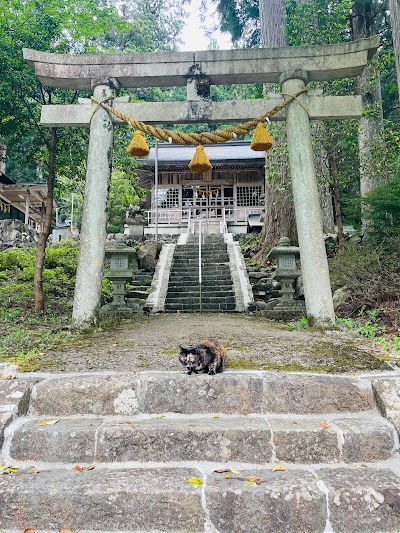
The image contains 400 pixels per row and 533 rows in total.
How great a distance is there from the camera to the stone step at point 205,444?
2293 millimetres

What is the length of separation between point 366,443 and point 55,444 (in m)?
1.82

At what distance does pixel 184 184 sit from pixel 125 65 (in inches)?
637

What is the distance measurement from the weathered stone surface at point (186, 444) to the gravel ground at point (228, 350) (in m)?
0.81

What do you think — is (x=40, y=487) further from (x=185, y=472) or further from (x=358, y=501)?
(x=358, y=501)

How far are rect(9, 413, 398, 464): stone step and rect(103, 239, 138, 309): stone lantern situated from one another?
5111 mm

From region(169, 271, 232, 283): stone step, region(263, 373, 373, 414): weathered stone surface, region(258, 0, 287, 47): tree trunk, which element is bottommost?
region(263, 373, 373, 414): weathered stone surface

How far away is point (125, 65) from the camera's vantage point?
5508 mm

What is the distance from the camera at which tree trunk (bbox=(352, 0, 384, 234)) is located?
27.2 feet

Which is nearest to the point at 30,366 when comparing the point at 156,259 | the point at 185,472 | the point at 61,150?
the point at 185,472

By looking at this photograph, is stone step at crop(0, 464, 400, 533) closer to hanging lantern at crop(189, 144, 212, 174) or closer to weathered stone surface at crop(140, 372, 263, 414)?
weathered stone surface at crop(140, 372, 263, 414)

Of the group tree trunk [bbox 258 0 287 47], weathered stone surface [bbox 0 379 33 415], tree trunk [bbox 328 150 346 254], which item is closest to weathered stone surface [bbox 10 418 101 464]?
weathered stone surface [bbox 0 379 33 415]

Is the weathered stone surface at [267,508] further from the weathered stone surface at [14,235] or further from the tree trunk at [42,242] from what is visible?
the weathered stone surface at [14,235]

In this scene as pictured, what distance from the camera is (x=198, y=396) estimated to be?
8.85 feet

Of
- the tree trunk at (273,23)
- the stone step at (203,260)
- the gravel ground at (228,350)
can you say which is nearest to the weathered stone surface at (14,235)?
the stone step at (203,260)
